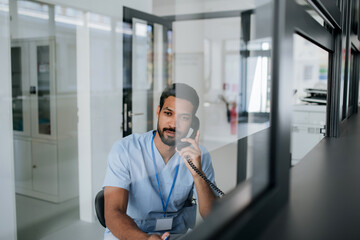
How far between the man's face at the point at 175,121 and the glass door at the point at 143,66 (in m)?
1.22

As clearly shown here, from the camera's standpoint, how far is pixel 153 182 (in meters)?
1.48

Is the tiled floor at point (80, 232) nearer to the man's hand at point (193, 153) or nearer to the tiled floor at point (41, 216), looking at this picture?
the tiled floor at point (41, 216)

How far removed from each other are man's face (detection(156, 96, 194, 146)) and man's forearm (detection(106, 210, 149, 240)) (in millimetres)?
343

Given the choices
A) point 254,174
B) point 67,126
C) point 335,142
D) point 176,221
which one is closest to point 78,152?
point 67,126

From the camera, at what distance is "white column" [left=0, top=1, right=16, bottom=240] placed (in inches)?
75.4

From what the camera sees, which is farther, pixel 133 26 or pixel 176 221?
pixel 133 26

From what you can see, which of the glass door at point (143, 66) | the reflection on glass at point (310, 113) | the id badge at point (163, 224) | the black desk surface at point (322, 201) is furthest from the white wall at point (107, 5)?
the black desk surface at point (322, 201)

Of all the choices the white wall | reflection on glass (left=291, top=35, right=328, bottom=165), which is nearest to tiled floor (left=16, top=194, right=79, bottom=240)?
the white wall

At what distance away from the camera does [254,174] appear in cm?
56

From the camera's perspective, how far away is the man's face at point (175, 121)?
1497mm

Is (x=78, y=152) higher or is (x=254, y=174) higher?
(x=254, y=174)

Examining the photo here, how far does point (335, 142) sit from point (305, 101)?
1059 mm

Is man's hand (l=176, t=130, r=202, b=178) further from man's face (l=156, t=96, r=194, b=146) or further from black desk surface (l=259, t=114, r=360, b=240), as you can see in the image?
black desk surface (l=259, t=114, r=360, b=240)

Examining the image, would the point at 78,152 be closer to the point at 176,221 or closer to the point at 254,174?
the point at 176,221
